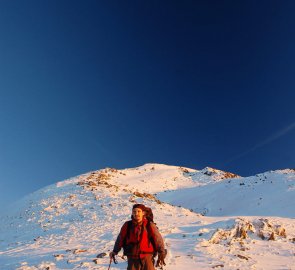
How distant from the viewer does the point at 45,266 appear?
15.7 meters

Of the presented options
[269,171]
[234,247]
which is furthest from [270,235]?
[269,171]

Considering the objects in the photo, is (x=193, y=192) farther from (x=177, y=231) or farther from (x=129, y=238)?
(x=129, y=238)

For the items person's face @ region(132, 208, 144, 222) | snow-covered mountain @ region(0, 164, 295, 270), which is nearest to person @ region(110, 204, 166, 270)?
person's face @ region(132, 208, 144, 222)

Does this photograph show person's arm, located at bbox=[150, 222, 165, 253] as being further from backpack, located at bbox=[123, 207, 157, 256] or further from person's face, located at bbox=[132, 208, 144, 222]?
person's face, located at bbox=[132, 208, 144, 222]

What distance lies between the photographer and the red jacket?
351 inches

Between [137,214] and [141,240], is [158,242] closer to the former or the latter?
[141,240]

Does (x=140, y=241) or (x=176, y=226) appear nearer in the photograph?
(x=140, y=241)

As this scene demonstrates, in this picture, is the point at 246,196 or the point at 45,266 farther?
the point at 246,196

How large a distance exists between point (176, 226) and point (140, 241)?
15.8 metres

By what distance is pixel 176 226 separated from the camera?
24172mm

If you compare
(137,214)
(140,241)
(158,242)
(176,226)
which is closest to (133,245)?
(140,241)

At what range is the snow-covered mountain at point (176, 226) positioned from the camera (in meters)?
17.0

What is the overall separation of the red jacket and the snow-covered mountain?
6949mm

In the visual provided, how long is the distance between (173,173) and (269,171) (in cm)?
1759
